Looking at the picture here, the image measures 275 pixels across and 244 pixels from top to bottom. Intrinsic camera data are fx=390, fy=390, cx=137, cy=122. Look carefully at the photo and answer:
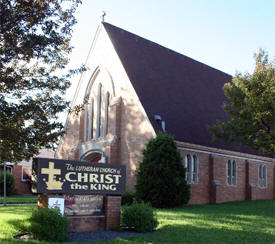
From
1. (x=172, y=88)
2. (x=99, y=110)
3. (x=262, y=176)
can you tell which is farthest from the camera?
(x=262, y=176)

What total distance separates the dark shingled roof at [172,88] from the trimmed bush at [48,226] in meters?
12.0

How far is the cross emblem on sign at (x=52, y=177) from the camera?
11.7 m

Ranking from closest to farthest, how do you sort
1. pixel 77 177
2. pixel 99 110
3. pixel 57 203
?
pixel 57 203 < pixel 77 177 < pixel 99 110

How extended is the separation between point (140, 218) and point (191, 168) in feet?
39.9

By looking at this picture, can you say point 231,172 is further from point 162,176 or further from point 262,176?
point 162,176

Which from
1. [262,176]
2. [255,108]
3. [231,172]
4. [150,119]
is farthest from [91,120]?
[262,176]

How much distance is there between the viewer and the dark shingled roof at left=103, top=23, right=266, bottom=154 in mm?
24172

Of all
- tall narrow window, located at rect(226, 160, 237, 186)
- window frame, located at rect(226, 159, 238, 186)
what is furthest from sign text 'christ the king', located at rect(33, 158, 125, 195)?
tall narrow window, located at rect(226, 160, 237, 186)

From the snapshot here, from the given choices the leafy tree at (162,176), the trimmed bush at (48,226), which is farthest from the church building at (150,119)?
the trimmed bush at (48,226)

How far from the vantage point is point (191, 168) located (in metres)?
24.3

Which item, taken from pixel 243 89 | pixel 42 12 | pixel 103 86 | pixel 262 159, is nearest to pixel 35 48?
pixel 42 12

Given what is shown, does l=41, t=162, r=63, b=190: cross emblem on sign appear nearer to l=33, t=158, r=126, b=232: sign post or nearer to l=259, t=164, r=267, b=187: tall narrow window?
l=33, t=158, r=126, b=232: sign post

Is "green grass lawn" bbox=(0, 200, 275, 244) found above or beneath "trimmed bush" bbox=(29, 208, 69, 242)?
beneath

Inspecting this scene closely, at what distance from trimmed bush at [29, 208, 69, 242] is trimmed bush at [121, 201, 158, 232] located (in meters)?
2.59
